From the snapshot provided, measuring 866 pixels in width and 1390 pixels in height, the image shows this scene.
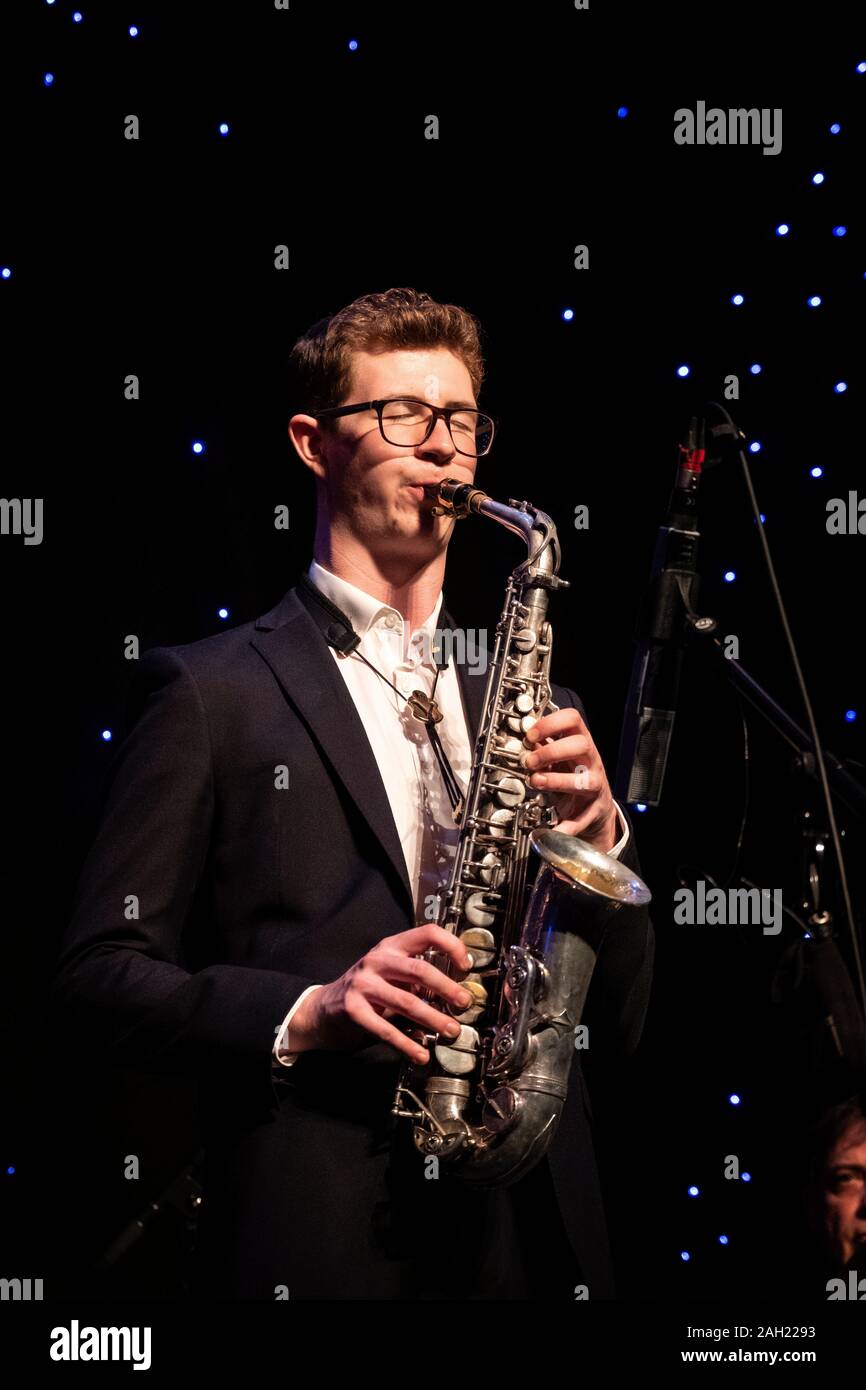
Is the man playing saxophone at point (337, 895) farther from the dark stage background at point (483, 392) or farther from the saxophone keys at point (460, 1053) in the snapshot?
the dark stage background at point (483, 392)

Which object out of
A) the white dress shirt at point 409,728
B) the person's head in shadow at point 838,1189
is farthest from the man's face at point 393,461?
the person's head in shadow at point 838,1189

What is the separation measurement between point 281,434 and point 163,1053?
6.28 ft

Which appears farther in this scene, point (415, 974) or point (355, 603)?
point (355, 603)

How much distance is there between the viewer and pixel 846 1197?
3129 millimetres

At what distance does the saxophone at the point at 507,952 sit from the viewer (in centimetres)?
201

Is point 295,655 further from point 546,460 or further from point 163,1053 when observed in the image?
point 546,460

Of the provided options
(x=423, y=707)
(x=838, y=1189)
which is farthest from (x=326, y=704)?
(x=838, y=1189)

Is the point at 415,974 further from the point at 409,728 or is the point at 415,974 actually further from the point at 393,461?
the point at 393,461

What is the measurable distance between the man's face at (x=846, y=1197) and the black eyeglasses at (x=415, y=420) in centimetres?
193

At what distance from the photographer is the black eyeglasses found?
242 cm

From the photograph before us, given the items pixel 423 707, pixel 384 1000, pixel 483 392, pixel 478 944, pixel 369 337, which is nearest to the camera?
pixel 384 1000

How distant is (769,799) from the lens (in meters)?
3.50

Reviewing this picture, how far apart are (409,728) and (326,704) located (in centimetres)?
21

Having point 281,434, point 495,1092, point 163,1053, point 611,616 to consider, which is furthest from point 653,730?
point 281,434
